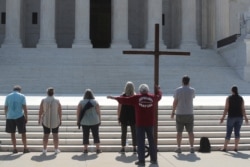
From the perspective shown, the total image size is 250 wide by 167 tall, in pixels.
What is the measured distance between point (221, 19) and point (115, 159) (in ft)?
101

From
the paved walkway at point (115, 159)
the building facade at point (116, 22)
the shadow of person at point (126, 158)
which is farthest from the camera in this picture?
the building facade at point (116, 22)

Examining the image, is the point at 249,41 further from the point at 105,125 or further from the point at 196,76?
the point at 105,125

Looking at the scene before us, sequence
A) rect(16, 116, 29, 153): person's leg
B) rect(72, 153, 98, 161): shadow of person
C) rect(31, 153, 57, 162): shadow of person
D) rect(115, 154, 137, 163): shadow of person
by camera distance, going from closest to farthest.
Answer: rect(115, 154, 137, 163): shadow of person < rect(31, 153, 57, 162): shadow of person < rect(72, 153, 98, 161): shadow of person < rect(16, 116, 29, 153): person's leg

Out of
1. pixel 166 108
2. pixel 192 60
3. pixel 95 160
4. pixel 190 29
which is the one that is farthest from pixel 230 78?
pixel 95 160

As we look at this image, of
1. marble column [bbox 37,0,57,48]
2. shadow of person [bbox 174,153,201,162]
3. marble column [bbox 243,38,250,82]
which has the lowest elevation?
shadow of person [bbox 174,153,201,162]

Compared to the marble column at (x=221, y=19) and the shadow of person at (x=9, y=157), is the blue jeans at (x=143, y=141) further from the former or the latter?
the marble column at (x=221, y=19)

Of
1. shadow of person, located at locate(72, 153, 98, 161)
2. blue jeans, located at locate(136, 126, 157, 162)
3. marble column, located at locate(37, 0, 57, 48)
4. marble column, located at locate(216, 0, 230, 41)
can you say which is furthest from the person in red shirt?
marble column, located at locate(216, 0, 230, 41)

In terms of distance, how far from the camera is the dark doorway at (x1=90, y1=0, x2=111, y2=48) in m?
47.0

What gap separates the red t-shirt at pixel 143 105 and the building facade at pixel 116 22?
2792 centimetres

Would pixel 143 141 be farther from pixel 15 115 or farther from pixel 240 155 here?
pixel 15 115

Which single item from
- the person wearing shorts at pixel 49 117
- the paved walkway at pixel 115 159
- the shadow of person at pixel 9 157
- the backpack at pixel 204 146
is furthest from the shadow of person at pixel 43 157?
the backpack at pixel 204 146

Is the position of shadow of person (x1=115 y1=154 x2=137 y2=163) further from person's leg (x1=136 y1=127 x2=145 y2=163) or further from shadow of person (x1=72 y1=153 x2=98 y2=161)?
person's leg (x1=136 y1=127 x2=145 y2=163)

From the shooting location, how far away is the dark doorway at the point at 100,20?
47.0m

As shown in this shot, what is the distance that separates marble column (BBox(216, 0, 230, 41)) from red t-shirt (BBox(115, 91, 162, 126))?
3067 centimetres
